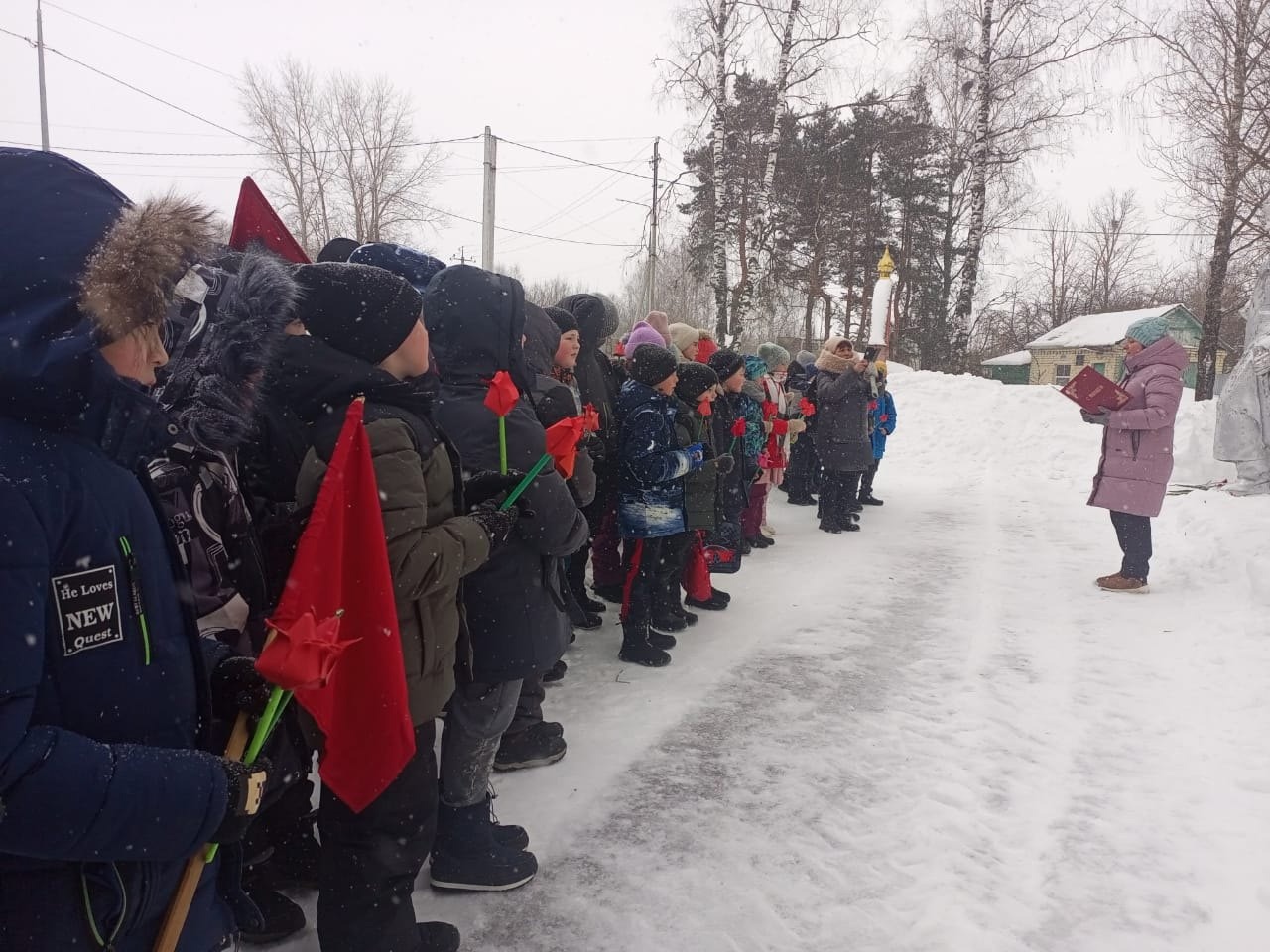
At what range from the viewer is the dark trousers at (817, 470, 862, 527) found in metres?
8.33

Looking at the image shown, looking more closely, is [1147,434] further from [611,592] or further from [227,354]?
[227,354]

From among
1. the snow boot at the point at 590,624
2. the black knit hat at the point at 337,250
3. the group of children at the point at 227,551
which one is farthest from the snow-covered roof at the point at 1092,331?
the black knit hat at the point at 337,250

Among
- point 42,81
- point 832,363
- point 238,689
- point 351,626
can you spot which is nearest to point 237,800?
point 238,689

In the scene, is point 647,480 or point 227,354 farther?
point 647,480

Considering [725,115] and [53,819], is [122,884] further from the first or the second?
[725,115]

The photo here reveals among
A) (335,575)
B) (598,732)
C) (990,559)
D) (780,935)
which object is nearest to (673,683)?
(598,732)

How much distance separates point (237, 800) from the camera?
123 cm

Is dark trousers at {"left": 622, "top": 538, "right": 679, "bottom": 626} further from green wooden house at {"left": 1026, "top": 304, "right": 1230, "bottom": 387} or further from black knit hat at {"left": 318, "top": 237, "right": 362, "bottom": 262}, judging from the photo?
green wooden house at {"left": 1026, "top": 304, "right": 1230, "bottom": 387}

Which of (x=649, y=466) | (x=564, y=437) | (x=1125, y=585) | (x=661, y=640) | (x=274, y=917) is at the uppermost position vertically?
(x=564, y=437)

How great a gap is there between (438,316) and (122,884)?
1.85 meters

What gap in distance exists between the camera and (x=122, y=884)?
1.17 m

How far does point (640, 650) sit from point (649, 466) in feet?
3.48

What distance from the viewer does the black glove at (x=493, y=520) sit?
217 cm

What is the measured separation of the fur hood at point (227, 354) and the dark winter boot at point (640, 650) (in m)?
2.91
